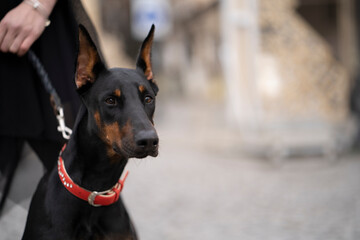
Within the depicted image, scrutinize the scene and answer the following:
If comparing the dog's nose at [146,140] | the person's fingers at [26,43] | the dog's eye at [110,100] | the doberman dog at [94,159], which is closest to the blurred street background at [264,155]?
the doberman dog at [94,159]

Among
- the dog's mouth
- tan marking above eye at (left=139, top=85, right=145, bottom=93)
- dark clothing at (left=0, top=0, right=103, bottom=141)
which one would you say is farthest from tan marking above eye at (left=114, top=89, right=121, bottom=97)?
dark clothing at (left=0, top=0, right=103, bottom=141)

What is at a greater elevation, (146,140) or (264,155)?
(146,140)

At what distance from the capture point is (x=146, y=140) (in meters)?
1.96

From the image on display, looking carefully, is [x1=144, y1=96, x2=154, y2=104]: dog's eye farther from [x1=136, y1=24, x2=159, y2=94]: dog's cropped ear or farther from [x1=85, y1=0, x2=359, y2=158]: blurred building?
[x1=85, y1=0, x2=359, y2=158]: blurred building

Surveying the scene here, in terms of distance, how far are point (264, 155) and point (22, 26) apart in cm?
617

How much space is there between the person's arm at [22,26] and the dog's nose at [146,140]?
0.80 meters

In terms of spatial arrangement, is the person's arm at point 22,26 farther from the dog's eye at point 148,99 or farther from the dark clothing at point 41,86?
the dog's eye at point 148,99

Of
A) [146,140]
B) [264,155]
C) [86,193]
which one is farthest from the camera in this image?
[264,155]

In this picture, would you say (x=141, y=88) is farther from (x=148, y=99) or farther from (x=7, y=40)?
(x=7, y=40)

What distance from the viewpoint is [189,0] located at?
64.1 ft

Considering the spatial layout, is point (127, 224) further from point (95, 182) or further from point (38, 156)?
point (38, 156)

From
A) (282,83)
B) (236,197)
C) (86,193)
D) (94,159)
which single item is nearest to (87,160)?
(94,159)

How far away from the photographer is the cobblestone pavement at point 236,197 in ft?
14.8

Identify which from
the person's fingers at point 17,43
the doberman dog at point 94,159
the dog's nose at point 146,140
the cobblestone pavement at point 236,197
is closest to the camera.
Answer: the dog's nose at point 146,140
